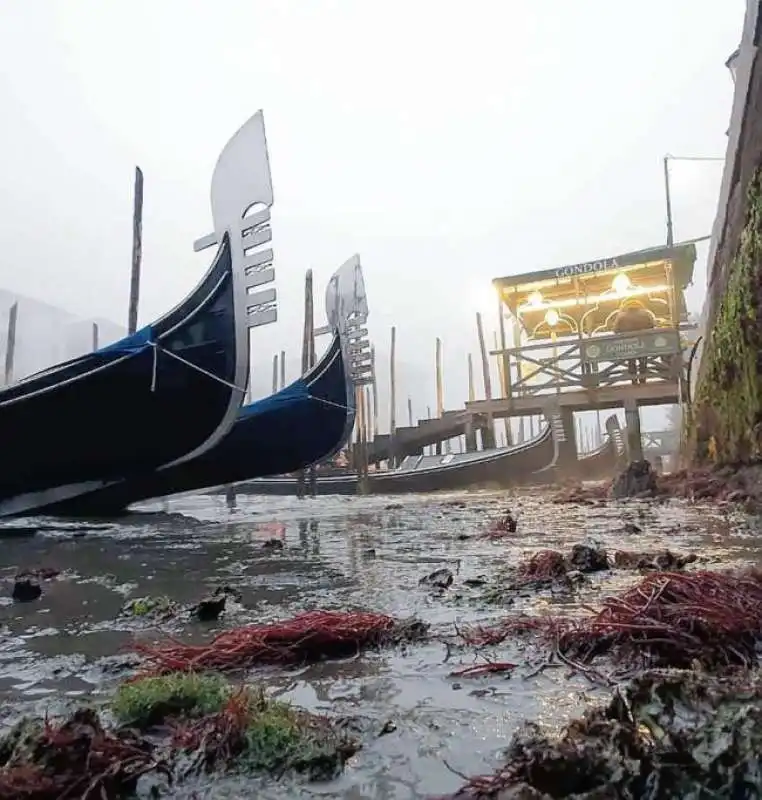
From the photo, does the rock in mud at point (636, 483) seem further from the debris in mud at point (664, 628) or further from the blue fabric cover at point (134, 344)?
the debris in mud at point (664, 628)

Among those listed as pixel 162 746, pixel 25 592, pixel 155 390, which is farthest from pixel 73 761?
pixel 155 390

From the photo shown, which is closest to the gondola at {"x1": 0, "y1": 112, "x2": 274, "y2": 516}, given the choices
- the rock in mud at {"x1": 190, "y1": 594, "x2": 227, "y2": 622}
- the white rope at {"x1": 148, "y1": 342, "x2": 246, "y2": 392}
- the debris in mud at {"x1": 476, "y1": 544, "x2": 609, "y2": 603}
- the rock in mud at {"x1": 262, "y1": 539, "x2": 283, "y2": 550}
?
the white rope at {"x1": 148, "y1": 342, "x2": 246, "y2": 392}

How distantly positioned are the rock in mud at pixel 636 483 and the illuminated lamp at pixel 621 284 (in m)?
9.56

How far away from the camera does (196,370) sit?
9.05 meters

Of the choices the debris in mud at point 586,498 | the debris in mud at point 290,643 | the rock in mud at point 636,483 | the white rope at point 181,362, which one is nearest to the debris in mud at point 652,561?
the debris in mud at point 290,643

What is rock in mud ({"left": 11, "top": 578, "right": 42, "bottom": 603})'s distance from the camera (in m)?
3.71

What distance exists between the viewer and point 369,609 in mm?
2977

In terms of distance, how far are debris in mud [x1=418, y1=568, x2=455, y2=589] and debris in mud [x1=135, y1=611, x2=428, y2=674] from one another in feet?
2.68

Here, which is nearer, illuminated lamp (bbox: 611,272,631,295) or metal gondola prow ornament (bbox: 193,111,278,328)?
metal gondola prow ornament (bbox: 193,111,278,328)

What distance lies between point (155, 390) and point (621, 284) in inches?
595

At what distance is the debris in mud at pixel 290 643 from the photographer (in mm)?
2236

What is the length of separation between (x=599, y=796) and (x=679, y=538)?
13.8 feet

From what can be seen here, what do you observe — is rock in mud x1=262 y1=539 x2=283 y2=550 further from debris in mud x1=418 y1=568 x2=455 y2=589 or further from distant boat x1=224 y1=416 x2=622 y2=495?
distant boat x1=224 y1=416 x2=622 y2=495

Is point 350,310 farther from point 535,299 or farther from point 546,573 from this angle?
point 546,573
